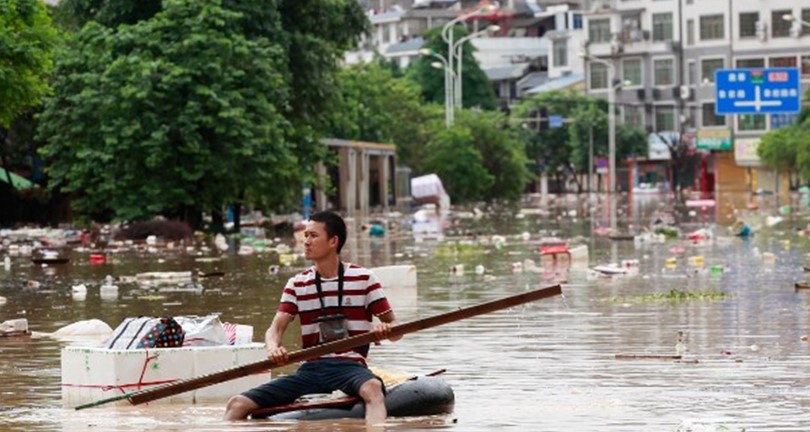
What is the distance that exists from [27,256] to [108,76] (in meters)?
9.00

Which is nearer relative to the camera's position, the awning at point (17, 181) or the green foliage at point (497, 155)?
the awning at point (17, 181)

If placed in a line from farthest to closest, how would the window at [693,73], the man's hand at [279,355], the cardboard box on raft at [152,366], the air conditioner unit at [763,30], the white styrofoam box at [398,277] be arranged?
the window at [693,73] → the air conditioner unit at [763,30] → the white styrofoam box at [398,277] → the cardboard box on raft at [152,366] → the man's hand at [279,355]

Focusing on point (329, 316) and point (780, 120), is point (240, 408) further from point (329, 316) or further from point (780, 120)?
point (780, 120)

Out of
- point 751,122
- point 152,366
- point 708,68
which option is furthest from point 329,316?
point 708,68

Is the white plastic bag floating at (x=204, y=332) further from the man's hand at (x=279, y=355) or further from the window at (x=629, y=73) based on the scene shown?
the window at (x=629, y=73)

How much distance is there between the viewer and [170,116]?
4731cm

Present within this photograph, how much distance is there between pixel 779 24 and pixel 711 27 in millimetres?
4945

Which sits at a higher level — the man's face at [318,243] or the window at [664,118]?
the window at [664,118]

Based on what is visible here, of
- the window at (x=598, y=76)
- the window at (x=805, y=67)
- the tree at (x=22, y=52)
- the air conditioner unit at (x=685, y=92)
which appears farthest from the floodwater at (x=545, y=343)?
the window at (x=598, y=76)

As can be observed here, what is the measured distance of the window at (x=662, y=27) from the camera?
130000 mm

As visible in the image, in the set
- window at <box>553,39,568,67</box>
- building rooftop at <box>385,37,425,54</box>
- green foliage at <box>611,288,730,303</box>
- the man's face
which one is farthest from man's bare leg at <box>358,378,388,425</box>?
building rooftop at <box>385,37,425,54</box>

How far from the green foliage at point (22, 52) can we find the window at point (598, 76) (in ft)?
323

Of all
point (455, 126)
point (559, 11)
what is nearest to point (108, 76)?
point (455, 126)

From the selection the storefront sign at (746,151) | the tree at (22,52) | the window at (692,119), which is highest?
the window at (692,119)
